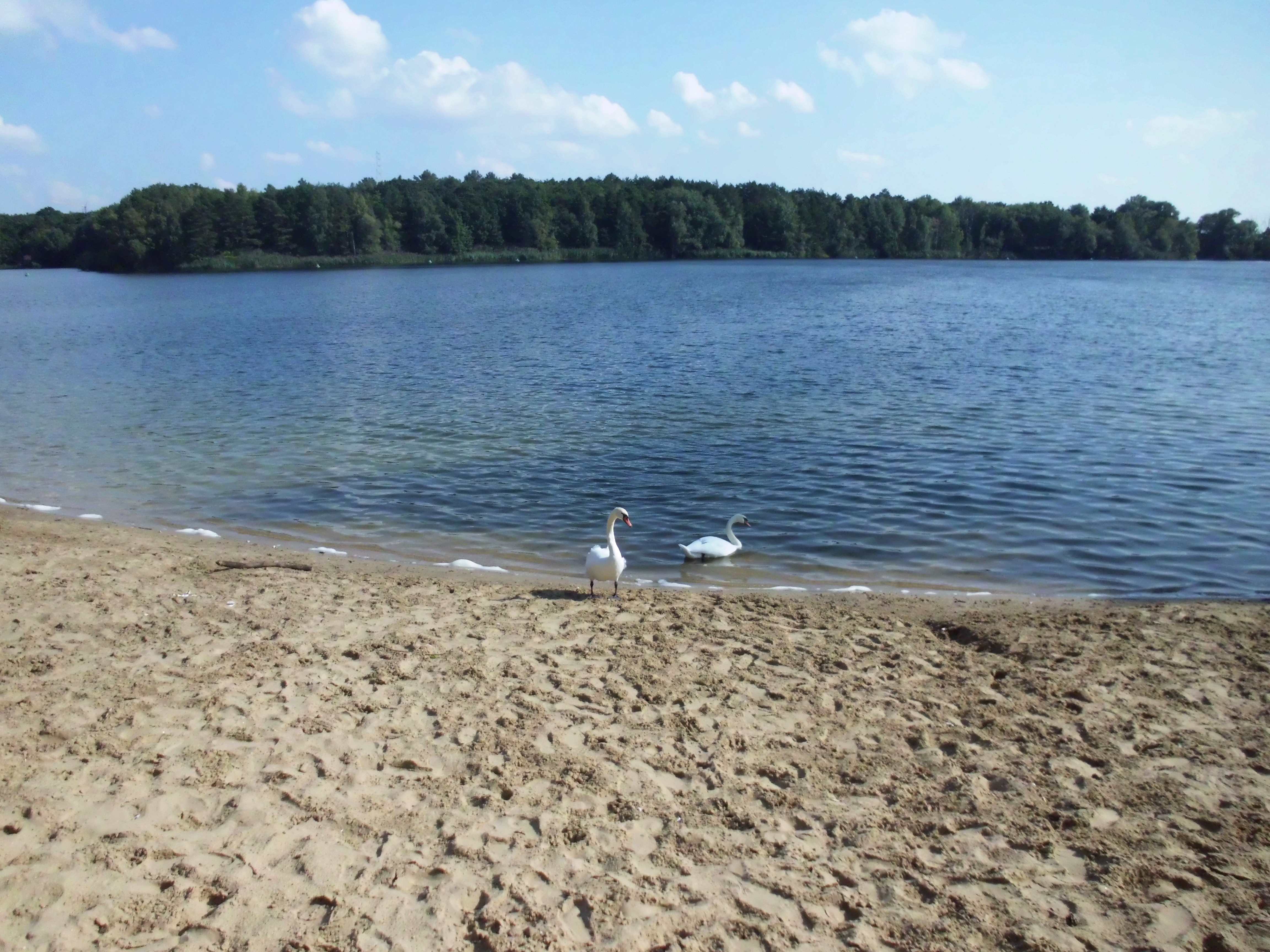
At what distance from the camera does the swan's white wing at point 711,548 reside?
12219 mm

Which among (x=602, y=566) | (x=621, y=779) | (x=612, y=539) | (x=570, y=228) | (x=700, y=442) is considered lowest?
(x=700, y=442)

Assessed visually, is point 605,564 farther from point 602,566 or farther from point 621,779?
point 621,779

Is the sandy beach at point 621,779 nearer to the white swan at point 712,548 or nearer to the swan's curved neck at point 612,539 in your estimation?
the swan's curved neck at point 612,539

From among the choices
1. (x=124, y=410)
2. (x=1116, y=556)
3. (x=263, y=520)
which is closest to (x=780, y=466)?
(x=1116, y=556)

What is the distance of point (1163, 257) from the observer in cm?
13788

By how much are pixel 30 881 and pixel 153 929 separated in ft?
2.80

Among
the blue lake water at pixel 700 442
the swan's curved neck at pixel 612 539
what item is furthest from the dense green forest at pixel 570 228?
the swan's curved neck at pixel 612 539

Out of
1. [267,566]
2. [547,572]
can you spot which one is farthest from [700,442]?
[267,566]

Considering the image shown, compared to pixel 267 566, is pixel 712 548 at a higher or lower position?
lower

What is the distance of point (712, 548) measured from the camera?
1225cm

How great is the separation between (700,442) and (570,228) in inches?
4740

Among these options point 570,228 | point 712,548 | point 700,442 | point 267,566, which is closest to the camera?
point 267,566

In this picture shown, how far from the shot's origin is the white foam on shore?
11.9 metres

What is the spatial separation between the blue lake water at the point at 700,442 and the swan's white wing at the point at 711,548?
0.73ft
